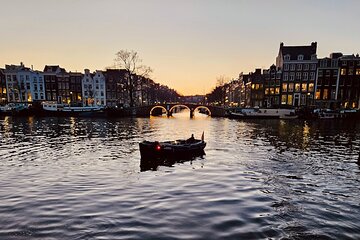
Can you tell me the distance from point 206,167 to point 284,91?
75.8 m

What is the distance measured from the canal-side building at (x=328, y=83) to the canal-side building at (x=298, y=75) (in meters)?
1.73

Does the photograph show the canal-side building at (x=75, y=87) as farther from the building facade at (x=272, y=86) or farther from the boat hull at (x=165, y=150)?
the boat hull at (x=165, y=150)

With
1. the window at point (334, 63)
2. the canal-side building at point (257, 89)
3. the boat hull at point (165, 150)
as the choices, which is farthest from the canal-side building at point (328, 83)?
the boat hull at point (165, 150)

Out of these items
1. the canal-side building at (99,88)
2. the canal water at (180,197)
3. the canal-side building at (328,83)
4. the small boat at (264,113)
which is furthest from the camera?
the canal-side building at (99,88)

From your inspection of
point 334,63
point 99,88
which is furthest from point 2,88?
point 334,63

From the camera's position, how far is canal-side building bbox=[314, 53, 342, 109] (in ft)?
260

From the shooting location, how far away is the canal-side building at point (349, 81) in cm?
7775

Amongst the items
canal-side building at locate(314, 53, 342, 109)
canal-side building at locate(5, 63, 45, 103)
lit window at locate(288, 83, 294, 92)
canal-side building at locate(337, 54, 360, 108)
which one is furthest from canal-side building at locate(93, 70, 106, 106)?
canal-side building at locate(337, 54, 360, 108)

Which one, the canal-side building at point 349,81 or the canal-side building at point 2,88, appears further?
the canal-side building at point 2,88

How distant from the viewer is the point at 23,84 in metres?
91.4

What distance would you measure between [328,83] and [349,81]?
6112mm

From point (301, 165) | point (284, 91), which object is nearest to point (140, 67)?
point (284, 91)

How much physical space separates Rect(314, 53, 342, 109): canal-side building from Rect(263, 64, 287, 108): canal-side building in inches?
475

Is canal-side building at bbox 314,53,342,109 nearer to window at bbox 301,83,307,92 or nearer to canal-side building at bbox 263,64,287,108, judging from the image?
window at bbox 301,83,307,92
